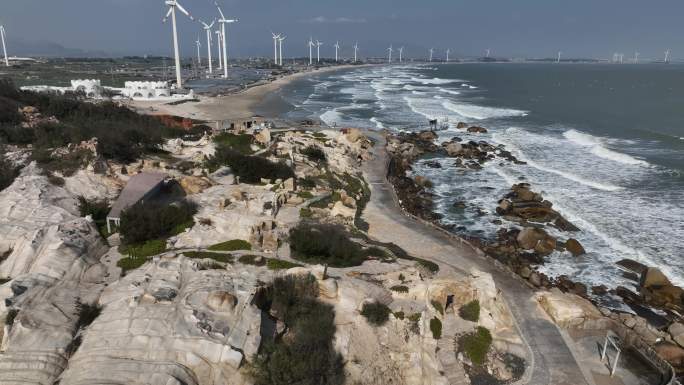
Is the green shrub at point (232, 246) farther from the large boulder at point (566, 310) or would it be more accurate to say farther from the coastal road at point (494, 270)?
the large boulder at point (566, 310)

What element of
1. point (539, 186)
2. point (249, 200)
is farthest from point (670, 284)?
point (249, 200)

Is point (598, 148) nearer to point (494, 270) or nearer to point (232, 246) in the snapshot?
point (494, 270)

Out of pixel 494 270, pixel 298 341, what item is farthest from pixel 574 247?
pixel 298 341

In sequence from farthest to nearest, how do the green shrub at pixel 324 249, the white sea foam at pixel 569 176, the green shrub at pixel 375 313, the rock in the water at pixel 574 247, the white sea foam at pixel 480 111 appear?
the white sea foam at pixel 480 111, the white sea foam at pixel 569 176, the rock in the water at pixel 574 247, the green shrub at pixel 324 249, the green shrub at pixel 375 313

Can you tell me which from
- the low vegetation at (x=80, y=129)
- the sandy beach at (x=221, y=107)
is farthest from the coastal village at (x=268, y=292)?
the sandy beach at (x=221, y=107)

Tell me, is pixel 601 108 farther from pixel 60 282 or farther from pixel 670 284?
pixel 60 282

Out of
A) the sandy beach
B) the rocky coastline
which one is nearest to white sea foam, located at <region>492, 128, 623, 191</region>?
the rocky coastline

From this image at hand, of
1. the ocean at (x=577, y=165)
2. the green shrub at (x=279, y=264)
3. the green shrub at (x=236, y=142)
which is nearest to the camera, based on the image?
the green shrub at (x=279, y=264)
